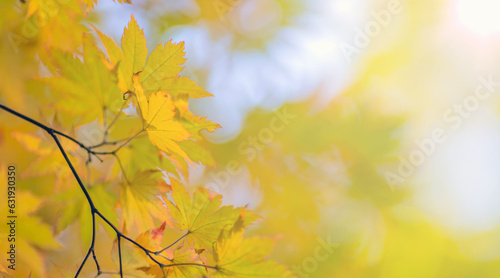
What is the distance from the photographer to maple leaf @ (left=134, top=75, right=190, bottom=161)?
1.23 ft

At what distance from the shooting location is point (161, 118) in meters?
0.39

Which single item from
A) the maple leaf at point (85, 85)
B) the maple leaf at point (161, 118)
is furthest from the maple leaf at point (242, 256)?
the maple leaf at point (85, 85)

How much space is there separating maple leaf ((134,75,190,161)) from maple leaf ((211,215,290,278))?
121mm

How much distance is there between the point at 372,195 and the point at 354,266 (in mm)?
360

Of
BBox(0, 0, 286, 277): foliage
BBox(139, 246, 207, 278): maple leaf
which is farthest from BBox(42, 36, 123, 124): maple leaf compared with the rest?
BBox(139, 246, 207, 278): maple leaf

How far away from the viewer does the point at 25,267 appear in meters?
0.60

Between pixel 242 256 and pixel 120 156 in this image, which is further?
pixel 120 156

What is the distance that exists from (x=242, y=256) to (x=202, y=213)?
0.12 m

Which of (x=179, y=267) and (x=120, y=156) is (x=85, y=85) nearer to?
(x=120, y=156)

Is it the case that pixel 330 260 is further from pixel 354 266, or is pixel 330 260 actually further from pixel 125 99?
pixel 125 99

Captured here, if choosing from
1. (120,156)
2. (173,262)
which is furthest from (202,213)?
(120,156)

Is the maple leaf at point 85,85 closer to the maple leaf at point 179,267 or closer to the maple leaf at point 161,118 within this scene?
the maple leaf at point 161,118

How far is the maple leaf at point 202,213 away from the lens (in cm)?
47

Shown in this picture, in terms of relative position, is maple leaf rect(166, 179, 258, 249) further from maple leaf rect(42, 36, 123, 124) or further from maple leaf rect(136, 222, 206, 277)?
maple leaf rect(42, 36, 123, 124)
